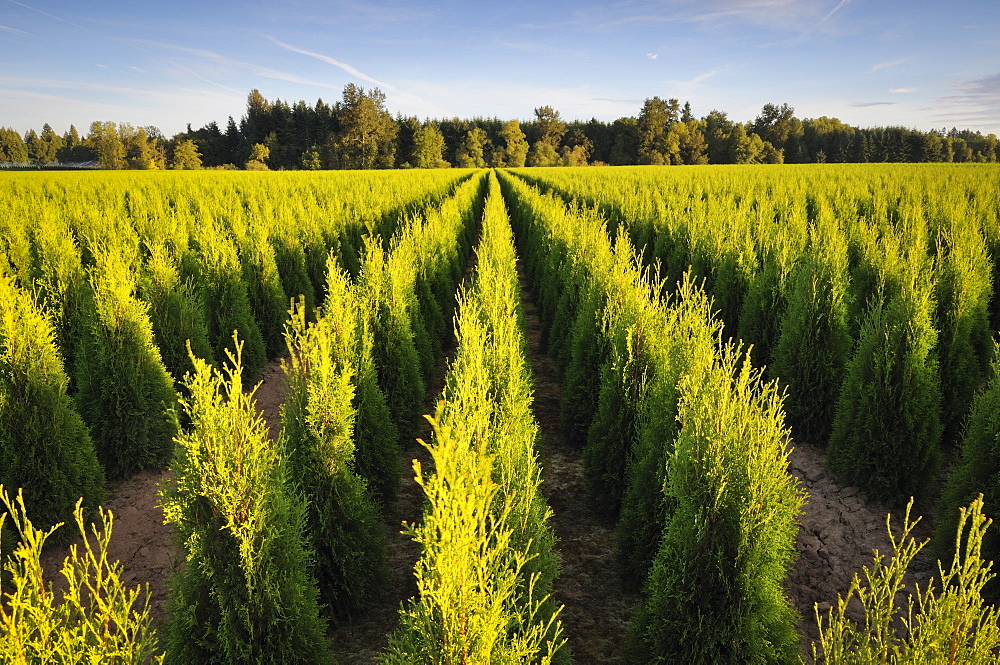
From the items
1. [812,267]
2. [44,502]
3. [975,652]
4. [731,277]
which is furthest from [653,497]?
[731,277]

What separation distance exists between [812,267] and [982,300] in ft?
9.47

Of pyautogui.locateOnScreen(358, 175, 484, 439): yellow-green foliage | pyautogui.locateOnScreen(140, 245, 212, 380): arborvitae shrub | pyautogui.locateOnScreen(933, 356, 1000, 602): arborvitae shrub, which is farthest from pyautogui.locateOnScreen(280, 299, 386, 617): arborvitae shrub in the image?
pyautogui.locateOnScreen(933, 356, 1000, 602): arborvitae shrub

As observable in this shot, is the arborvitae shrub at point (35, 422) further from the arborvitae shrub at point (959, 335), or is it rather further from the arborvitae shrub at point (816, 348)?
the arborvitae shrub at point (959, 335)

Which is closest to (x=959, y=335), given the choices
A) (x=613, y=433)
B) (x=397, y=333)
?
(x=613, y=433)

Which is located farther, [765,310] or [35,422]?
[765,310]

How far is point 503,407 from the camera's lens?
4258mm

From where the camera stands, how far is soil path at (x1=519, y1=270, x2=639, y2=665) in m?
4.50

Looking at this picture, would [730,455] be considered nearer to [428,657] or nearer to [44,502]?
[428,657]

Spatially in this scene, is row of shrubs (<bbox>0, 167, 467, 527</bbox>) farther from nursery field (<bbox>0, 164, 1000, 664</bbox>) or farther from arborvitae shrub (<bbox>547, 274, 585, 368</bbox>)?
arborvitae shrub (<bbox>547, 274, 585, 368</bbox>)

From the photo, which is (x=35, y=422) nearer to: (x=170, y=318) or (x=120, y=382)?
(x=120, y=382)

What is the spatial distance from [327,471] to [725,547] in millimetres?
3183

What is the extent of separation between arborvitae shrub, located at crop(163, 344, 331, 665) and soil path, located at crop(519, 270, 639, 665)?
2.15 m

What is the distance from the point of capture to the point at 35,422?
5.44 metres

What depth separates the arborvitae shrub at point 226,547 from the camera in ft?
10.7
